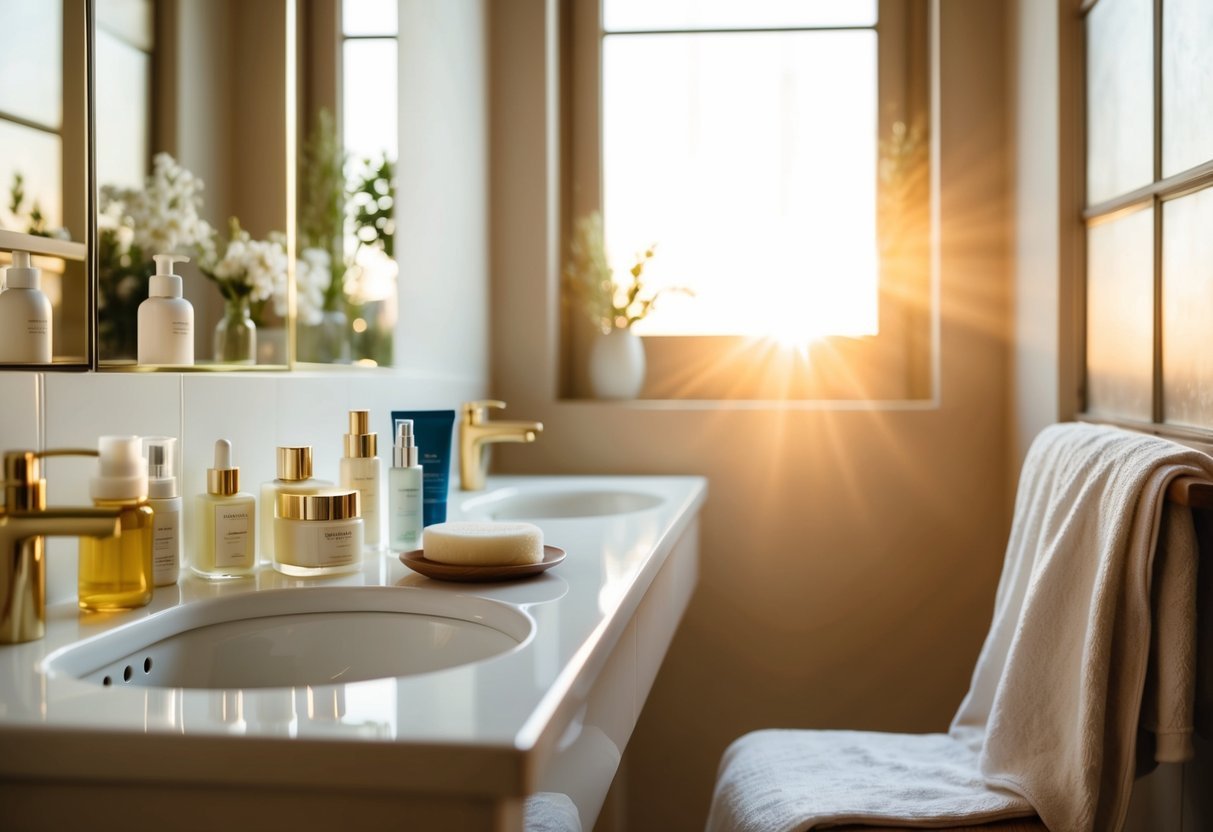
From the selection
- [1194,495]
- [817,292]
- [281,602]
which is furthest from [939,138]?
[281,602]

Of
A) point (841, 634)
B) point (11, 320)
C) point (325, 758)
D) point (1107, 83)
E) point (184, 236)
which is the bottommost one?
point (841, 634)

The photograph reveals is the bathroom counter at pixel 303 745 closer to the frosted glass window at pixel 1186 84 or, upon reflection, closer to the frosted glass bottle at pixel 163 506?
the frosted glass bottle at pixel 163 506

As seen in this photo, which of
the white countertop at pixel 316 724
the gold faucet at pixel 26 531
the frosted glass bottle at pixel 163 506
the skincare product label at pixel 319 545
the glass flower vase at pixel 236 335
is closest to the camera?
the white countertop at pixel 316 724

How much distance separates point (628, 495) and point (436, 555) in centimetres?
96

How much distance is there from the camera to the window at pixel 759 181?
252 centimetres

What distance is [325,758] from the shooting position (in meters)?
0.59

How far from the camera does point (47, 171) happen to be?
0.96 meters

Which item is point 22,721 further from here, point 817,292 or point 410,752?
point 817,292

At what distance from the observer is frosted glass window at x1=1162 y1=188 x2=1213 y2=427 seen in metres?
1.39

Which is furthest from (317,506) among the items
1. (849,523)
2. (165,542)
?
(849,523)

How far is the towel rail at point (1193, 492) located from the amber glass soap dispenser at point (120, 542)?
1020 millimetres

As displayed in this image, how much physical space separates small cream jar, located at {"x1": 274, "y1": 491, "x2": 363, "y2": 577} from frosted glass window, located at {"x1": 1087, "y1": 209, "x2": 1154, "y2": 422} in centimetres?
122

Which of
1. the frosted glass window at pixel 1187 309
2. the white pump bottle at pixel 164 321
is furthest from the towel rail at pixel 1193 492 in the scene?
the white pump bottle at pixel 164 321

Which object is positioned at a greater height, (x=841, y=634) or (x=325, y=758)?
(x=325, y=758)
